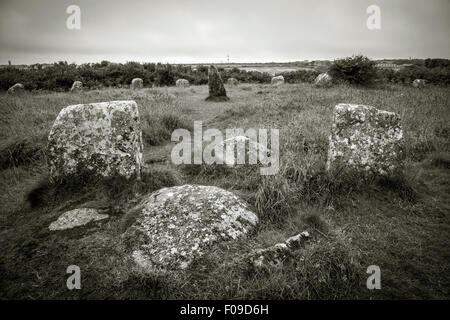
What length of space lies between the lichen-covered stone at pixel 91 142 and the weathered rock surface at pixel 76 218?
0.74 m

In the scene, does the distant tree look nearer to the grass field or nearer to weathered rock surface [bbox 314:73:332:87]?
weathered rock surface [bbox 314:73:332:87]

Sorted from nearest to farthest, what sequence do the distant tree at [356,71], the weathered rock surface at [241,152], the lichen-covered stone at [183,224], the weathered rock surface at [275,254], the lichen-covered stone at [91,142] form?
the weathered rock surface at [275,254], the lichen-covered stone at [183,224], the lichen-covered stone at [91,142], the weathered rock surface at [241,152], the distant tree at [356,71]

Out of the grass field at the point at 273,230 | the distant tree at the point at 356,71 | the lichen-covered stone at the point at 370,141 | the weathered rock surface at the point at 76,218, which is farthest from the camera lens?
the distant tree at the point at 356,71

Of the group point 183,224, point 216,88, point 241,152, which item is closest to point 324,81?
point 216,88

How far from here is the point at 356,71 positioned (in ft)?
53.2

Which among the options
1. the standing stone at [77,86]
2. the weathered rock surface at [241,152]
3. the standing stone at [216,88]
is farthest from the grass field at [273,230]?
the standing stone at [77,86]

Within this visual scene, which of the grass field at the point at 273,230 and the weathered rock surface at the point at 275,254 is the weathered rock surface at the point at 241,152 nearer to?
the grass field at the point at 273,230

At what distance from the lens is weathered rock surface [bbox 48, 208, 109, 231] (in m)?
3.60

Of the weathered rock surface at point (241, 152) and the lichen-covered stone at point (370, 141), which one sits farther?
the weathered rock surface at point (241, 152)

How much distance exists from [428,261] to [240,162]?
3.07 metres

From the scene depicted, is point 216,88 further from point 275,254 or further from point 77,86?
point 275,254

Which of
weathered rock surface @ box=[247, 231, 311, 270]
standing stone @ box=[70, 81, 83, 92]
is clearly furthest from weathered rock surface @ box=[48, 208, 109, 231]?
standing stone @ box=[70, 81, 83, 92]

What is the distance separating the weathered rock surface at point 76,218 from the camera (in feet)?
11.8
